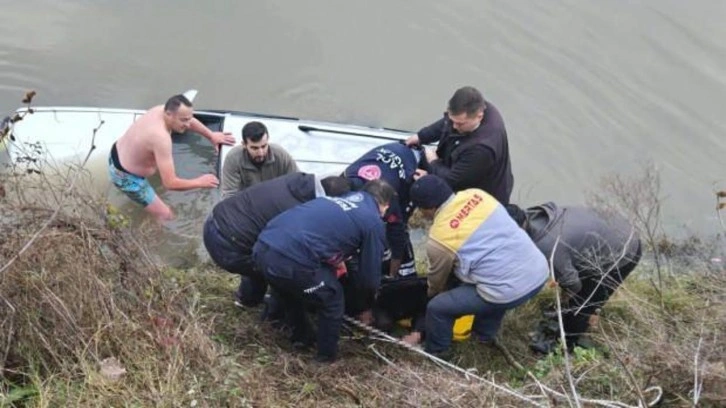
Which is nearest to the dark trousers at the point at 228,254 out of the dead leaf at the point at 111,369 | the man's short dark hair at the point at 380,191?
the man's short dark hair at the point at 380,191

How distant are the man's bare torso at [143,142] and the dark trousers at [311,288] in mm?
1928

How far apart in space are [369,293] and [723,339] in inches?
79.1

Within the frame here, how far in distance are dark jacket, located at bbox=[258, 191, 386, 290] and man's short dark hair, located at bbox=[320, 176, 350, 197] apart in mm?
172

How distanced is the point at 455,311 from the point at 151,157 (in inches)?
115

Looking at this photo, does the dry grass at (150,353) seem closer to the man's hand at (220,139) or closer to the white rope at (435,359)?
the white rope at (435,359)

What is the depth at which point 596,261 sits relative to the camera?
4.84 meters

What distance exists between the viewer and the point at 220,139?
6.67 m

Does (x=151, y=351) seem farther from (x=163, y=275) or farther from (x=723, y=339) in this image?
(x=723, y=339)

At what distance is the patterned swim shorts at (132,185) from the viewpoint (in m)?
6.25

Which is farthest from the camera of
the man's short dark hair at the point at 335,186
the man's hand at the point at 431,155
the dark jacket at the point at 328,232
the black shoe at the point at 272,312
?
the man's hand at the point at 431,155

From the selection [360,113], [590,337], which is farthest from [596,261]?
[360,113]

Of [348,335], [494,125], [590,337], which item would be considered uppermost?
[494,125]

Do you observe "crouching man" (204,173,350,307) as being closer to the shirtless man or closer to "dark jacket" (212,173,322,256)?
"dark jacket" (212,173,322,256)

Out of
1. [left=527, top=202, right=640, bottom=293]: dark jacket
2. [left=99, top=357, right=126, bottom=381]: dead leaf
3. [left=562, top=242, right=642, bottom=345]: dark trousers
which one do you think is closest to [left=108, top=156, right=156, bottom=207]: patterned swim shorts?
[left=99, top=357, right=126, bottom=381]: dead leaf
